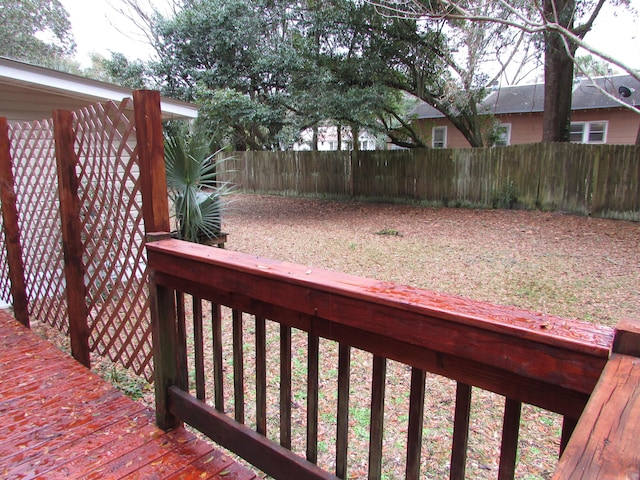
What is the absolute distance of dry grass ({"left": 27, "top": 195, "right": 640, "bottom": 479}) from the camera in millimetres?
2424

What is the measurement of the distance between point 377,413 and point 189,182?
4680 mm

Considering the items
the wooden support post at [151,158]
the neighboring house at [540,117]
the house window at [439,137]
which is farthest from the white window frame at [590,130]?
the wooden support post at [151,158]

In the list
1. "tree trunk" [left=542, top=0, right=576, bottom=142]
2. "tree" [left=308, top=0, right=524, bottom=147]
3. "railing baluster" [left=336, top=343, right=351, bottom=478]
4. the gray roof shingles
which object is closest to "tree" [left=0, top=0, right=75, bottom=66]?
"tree" [left=308, top=0, right=524, bottom=147]

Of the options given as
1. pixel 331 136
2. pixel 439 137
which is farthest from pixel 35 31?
pixel 439 137

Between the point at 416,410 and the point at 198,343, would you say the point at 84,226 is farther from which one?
the point at 416,410

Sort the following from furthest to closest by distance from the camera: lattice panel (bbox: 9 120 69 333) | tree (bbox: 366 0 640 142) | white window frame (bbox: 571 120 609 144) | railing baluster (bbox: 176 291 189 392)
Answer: white window frame (bbox: 571 120 609 144) < tree (bbox: 366 0 640 142) < lattice panel (bbox: 9 120 69 333) < railing baluster (bbox: 176 291 189 392)

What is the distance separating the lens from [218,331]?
177 cm

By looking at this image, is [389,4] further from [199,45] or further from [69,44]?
[69,44]

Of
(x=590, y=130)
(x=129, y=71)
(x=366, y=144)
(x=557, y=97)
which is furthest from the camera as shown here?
(x=366, y=144)

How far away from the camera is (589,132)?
48.1 feet

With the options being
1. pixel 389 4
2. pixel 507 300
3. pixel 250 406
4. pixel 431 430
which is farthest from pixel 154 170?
pixel 389 4

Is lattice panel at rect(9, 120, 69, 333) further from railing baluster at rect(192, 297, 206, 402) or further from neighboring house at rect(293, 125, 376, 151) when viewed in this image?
neighboring house at rect(293, 125, 376, 151)

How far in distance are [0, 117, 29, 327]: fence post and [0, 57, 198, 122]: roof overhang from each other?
1.08 metres

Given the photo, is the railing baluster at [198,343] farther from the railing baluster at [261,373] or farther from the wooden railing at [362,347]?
the railing baluster at [261,373]
